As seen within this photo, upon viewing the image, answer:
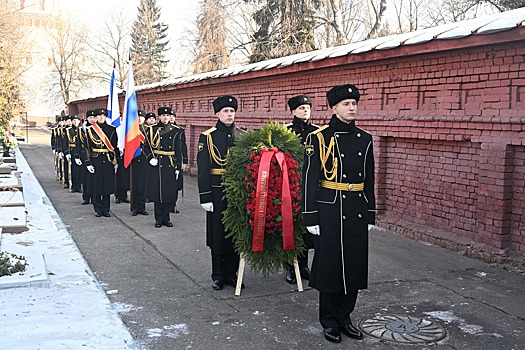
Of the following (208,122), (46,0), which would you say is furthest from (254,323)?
(46,0)

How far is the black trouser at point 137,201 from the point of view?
433 inches

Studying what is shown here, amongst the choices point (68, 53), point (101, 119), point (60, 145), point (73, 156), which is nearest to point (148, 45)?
point (68, 53)

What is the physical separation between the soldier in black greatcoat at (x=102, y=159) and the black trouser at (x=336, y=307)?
6807 millimetres

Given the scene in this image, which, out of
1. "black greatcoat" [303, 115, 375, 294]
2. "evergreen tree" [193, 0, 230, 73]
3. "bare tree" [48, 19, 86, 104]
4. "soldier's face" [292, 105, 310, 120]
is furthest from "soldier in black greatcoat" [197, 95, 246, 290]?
"bare tree" [48, 19, 86, 104]

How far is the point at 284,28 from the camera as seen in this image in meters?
27.9

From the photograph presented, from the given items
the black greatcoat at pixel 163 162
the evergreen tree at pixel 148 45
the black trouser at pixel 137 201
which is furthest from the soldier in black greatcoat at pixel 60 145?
the evergreen tree at pixel 148 45

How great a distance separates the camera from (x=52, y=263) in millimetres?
7043

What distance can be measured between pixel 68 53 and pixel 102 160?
172 feet

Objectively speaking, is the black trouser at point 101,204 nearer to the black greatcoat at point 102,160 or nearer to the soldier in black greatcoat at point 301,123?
the black greatcoat at point 102,160

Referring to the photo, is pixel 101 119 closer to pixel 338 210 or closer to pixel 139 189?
pixel 139 189

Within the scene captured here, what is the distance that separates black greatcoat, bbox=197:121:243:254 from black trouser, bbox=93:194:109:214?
16.6 ft

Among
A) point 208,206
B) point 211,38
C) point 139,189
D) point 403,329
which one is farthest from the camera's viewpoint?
point 211,38

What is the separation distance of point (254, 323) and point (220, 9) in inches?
1100

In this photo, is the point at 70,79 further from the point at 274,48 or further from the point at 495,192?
the point at 495,192
